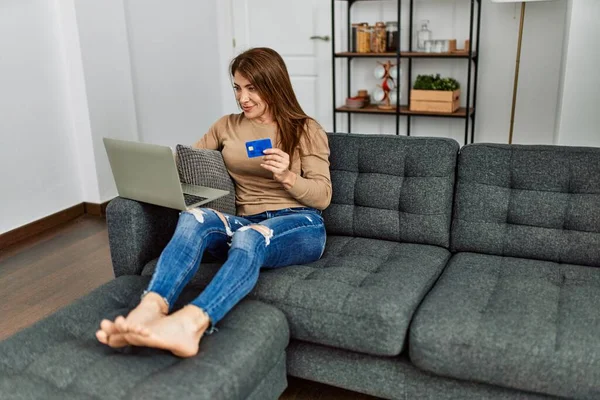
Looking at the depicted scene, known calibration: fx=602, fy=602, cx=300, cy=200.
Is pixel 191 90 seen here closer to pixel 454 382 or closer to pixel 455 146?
pixel 455 146

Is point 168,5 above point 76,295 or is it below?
above

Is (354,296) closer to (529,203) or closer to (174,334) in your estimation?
(174,334)

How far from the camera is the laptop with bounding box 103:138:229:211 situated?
183 centimetres

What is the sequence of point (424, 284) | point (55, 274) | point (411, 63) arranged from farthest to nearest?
1. point (411, 63)
2. point (55, 274)
3. point (424, 284)

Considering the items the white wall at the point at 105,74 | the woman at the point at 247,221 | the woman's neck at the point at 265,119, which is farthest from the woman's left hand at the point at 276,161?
the white wall at the point at 105,74

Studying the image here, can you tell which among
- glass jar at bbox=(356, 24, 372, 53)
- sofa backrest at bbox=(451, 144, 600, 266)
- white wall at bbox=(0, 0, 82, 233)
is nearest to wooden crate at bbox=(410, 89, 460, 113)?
glass jar at bbox=(356, 24, 372, 53)

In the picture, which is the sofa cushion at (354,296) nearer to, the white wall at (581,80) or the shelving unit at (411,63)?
the white wall at (581,80)

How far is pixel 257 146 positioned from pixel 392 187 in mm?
562

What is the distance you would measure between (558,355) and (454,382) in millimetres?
296

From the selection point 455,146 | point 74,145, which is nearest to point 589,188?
point 455,146

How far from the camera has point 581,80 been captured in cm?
306

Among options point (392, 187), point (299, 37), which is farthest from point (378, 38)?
point (392, 187)

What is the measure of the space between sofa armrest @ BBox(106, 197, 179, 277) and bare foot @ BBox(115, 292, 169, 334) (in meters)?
0.49

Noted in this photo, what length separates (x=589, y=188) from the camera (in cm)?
196
